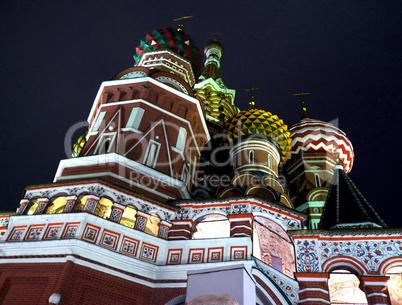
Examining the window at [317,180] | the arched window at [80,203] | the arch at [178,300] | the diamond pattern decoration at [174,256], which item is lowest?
the arch at [178,300]

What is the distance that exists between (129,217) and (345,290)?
728cm

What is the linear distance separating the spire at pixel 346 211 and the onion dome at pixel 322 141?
843 centimetres

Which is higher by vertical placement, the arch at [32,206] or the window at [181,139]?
the window at [181,139]

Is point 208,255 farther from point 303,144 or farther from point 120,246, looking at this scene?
point 303,144

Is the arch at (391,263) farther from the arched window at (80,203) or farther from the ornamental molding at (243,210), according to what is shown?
the arched window at (80,203)

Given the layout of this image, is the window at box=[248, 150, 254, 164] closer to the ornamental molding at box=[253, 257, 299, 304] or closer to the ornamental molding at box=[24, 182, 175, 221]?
the ornamental molding at box=[24, 182, 175, 221]

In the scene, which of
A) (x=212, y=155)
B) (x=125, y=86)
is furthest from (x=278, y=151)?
(x=125, y=86)

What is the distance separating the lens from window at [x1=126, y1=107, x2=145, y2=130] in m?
12.3

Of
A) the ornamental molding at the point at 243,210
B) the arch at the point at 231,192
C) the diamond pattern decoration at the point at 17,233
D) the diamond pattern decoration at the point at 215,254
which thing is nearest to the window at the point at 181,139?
the arch at the point at 231,192

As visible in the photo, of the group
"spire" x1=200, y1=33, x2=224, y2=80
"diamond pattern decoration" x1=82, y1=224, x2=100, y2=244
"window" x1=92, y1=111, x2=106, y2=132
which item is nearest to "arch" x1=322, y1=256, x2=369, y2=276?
"diamond pattern decoration" x1=82, y1=224, x2=100, y2=244

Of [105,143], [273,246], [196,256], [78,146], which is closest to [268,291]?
[196,256]

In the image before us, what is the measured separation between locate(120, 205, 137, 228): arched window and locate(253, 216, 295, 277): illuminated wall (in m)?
3.11

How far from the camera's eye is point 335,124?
23.2 metres

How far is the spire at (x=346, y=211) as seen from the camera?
10.6 metres
